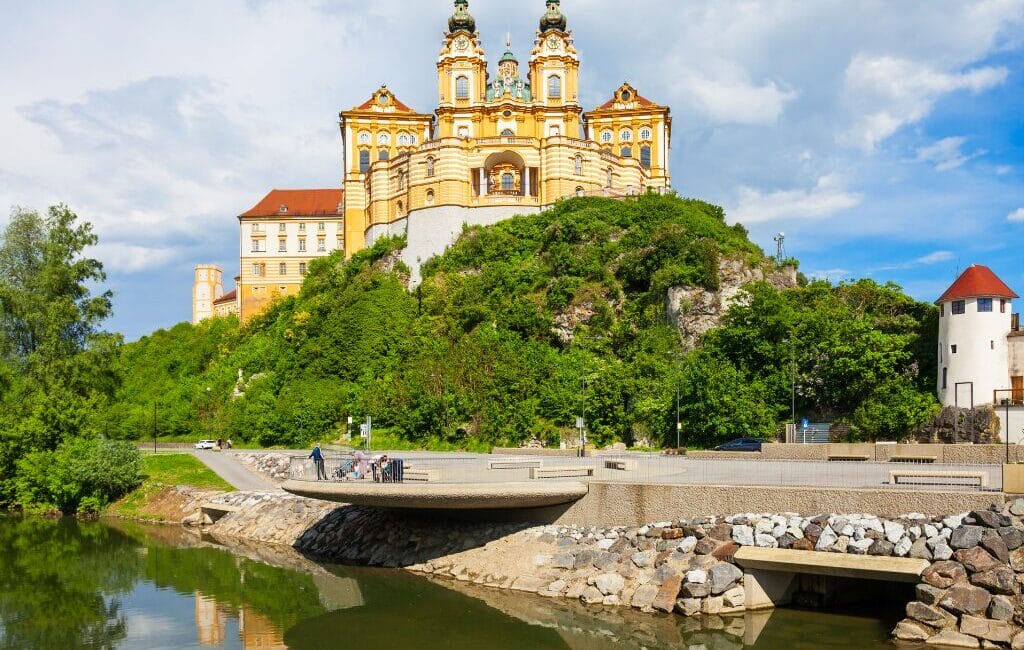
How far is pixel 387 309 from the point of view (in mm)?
62781

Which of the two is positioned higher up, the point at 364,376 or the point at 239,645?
the point at 364,376

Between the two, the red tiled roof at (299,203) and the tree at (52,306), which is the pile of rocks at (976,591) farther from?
the red tiled roof at (299,203)

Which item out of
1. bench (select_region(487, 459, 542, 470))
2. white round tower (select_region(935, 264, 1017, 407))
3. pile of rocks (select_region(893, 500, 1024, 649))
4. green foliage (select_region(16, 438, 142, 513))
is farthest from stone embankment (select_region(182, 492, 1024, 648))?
white round tower (select_region(935, 264, 1017, 407))

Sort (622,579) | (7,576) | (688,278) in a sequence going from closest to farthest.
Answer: (622,579) → (7,576) → (688,278)

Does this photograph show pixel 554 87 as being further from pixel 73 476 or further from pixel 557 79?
pixel 73 476

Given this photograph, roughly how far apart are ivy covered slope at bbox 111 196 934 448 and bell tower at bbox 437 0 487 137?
11.6 m

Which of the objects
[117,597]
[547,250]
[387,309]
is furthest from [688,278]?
[117,597]

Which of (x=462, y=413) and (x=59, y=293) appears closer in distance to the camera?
(x=59, y=293)

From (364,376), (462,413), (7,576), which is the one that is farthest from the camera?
(364,376)

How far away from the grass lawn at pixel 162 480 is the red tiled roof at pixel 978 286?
33274 mm

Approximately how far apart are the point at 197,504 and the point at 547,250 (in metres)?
30.9

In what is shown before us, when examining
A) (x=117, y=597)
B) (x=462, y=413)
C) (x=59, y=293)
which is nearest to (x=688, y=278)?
(x=462, y=413)

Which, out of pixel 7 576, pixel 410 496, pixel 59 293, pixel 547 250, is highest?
pixel 547 250

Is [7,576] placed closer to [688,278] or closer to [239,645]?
[239,645]
